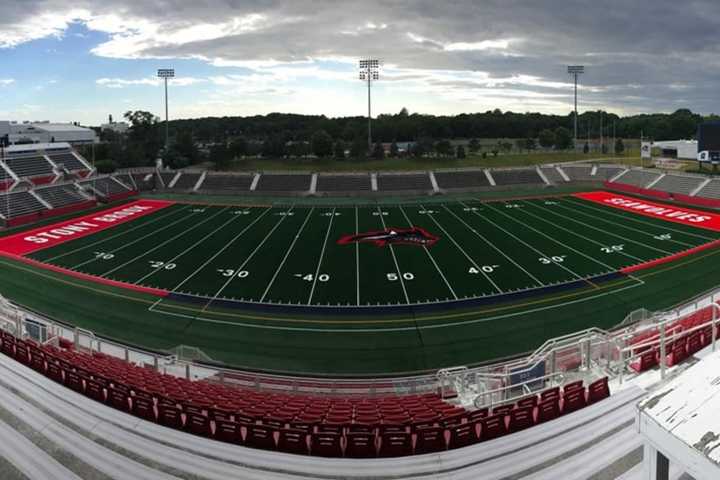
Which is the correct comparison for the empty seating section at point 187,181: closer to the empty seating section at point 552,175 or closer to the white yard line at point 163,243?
the white yard line at point 163,243

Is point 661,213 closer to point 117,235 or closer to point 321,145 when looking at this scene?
point 117,235

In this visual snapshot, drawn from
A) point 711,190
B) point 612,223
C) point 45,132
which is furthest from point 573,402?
point 45,132

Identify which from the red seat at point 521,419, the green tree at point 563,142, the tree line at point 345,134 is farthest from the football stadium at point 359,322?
the green tree at point 563,142

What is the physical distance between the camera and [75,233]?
36.8m

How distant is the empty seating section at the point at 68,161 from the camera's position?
56562 millimetres

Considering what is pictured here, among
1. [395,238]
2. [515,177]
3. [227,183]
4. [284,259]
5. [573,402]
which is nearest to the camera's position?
[573,402]

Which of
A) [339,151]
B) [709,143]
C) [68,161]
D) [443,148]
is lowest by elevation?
[68,161]

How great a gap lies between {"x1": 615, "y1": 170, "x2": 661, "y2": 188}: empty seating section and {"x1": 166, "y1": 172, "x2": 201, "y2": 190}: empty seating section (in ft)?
150

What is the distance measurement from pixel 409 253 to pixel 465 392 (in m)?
19.0

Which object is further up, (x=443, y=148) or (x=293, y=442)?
(x=443, y=148)

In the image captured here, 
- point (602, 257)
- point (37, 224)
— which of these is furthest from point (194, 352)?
point (37, 224)

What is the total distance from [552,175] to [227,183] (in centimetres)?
3677

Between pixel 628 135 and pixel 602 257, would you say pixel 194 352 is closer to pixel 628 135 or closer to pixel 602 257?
pixel 602 257

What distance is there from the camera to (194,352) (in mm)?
16844
